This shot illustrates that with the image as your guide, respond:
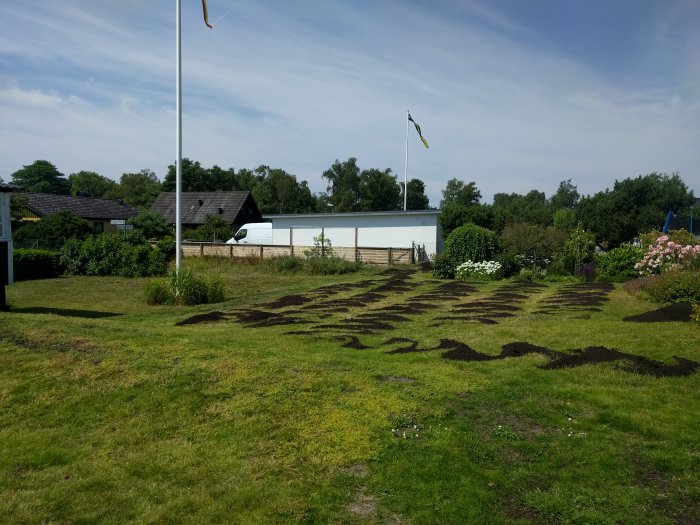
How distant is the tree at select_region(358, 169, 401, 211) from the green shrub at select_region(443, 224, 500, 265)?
4275 centimetres

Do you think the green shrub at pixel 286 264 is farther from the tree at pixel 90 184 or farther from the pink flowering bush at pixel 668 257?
the tree at pixel 90 184

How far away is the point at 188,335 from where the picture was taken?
879cm

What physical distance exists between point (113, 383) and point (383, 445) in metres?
3.35

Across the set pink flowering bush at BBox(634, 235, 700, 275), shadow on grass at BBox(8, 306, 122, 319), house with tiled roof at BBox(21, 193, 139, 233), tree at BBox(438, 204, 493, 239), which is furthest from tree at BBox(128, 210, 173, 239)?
pink flowering bush at BBox(634, 235, 700, 275)

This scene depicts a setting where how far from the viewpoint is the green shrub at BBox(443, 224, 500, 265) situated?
73.4 feet

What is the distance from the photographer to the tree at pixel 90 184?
100m

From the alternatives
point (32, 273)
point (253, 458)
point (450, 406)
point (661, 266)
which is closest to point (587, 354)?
point (450, 406)

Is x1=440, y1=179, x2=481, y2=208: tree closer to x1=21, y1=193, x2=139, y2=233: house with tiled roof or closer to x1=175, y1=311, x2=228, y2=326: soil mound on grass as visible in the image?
x1=21, y1=193, x2=139, y2=233: house with tiled roof

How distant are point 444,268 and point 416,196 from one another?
44370mm

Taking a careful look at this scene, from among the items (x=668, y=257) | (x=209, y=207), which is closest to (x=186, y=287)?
(x=668, y=257)

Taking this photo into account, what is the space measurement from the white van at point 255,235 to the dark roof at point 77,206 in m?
17.3

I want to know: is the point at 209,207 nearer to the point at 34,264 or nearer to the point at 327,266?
the point at 34,264

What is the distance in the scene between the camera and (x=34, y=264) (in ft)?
77.6

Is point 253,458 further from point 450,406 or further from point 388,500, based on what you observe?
point 450,406
